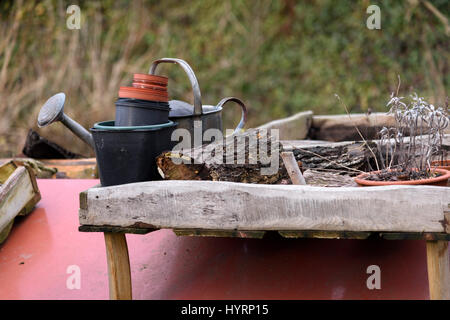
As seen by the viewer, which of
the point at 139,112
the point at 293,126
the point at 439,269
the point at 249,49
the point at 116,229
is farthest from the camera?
the point at 249,49

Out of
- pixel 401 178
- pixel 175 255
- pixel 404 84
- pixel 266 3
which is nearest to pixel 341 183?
pixel 401 178

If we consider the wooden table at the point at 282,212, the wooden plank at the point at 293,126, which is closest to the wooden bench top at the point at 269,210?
the wooden table at the point at 282,212

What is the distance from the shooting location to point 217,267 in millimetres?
1844

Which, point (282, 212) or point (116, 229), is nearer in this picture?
point (282, 212)

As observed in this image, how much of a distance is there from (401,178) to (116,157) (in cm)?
98

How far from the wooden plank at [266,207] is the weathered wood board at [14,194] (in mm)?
720

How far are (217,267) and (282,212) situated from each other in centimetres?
51

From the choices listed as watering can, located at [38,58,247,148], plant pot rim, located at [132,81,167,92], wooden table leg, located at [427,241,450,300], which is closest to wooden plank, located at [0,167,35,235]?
watering can, located at [38,58,247,148]

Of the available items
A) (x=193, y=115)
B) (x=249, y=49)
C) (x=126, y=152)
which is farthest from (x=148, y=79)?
(x=249, y=49)

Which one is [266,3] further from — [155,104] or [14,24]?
[155,104]

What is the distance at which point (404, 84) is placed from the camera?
596cm

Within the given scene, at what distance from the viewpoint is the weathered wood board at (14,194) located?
6.98 feet

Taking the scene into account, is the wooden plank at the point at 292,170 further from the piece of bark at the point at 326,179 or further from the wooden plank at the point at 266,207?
the wooden plank at the point at 266,207

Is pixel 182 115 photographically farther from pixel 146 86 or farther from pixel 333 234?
A: pixel 333 234
